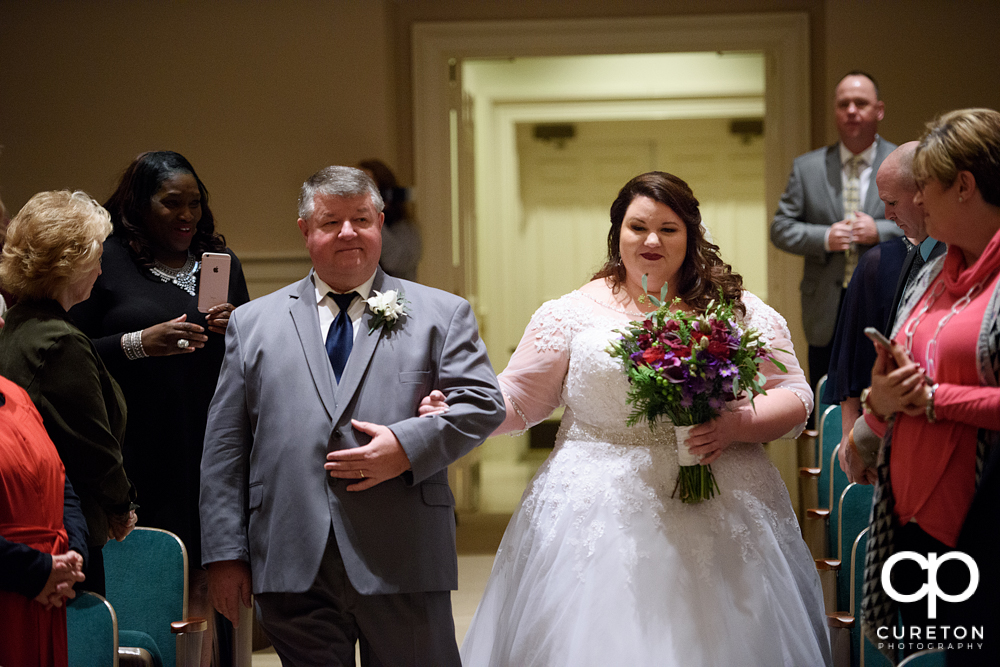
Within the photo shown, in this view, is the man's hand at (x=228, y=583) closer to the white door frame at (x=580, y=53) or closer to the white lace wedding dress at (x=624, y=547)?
the white lace wedding dress at (x=624, y=547)

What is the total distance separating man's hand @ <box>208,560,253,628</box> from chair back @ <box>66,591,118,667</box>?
238 mm

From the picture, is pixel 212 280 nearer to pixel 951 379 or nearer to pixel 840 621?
pixel 840 621

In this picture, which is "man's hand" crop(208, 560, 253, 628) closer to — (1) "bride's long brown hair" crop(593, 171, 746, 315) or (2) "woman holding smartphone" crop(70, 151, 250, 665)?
(2) "woman holding smartphone" crop(70, 151, 250, 665)

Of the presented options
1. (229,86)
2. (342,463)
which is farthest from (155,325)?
(229,86)

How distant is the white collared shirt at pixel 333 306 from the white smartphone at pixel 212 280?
0.86 m

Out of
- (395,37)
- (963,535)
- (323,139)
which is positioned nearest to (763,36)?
(395,37)

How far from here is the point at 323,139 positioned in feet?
19.4

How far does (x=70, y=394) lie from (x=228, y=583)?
63cm

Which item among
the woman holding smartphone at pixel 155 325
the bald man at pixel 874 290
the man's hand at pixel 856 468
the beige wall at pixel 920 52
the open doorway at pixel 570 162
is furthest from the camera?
the open doorway at pixel 570 162

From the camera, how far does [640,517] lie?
2.77 metres

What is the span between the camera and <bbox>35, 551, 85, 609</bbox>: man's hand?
2141 millimetres

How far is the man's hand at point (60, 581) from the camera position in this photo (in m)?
2.14

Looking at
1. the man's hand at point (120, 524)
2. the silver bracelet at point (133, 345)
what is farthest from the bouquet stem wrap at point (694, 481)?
the silver bracelet at point (133, 345)

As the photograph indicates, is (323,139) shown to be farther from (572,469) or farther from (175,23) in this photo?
(572,469)
